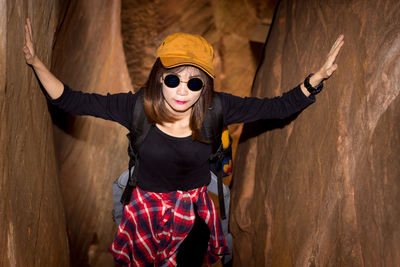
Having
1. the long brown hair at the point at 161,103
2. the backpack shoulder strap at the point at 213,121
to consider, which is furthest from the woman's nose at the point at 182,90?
the backpack shoulder strap at the point at 213,121

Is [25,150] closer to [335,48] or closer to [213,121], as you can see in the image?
[213,121]

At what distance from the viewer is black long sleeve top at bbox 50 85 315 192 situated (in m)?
1.90

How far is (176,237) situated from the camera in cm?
217

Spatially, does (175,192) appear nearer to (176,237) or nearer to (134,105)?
(176,237)

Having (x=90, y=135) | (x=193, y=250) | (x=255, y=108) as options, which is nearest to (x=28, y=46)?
(x=255, y=108)

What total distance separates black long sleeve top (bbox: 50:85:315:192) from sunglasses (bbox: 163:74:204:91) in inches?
10.2

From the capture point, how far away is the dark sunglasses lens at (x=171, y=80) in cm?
176

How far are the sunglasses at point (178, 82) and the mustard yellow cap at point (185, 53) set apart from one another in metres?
0.05

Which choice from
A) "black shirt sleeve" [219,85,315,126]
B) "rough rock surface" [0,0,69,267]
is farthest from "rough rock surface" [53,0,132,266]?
"black shirt sleeve" [219,85,315,126]

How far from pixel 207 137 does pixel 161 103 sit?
31 cm

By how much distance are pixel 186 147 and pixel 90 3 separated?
54.1 inches

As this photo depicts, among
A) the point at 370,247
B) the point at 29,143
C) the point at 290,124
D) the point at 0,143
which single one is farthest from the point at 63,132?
the point at 370,247

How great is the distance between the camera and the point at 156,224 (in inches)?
85.0

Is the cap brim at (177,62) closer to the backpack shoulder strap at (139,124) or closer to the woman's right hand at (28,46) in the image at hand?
the backpack shoulder strap at (139,124)
